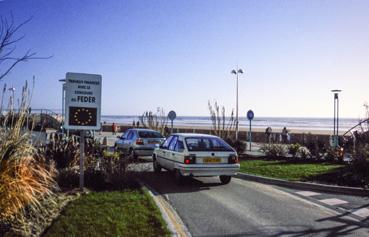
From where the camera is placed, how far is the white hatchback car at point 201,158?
1056 centimetres

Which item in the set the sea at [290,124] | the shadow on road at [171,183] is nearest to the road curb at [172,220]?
the shadow on road at [171,183]

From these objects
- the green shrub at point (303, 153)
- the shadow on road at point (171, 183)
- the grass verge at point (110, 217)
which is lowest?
the shadow on road at point (171, 183)

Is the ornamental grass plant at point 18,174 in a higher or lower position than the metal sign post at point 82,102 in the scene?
lower

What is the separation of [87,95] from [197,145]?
3.68m

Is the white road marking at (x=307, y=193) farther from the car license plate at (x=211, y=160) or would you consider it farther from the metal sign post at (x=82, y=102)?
the metal sign post at (x=82, y=102)

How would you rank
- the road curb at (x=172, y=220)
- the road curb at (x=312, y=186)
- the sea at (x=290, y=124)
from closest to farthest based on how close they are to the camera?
the road curb at (x=172, y=220) < the road curb at (x=312, y=186) < the sea at (x=290, y=124)

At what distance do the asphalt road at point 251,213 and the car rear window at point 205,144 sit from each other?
1.04 metres

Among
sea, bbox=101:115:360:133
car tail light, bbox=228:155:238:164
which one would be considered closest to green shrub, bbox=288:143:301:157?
car tail light, bbox=228:155:238:164

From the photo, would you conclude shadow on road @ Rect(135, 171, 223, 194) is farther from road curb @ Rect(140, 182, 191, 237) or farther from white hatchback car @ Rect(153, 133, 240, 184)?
road curb @ Rect(140, 182, 191, 237)

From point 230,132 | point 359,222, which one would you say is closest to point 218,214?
point 359,222

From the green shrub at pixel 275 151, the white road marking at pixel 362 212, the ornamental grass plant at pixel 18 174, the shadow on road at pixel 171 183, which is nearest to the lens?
the ornamental grass plant at pixel 18 174

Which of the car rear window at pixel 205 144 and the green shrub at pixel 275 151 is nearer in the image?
the car rear window at pixel 205 144

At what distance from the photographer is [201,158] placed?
10633mm

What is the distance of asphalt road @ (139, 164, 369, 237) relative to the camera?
6.45 meters
